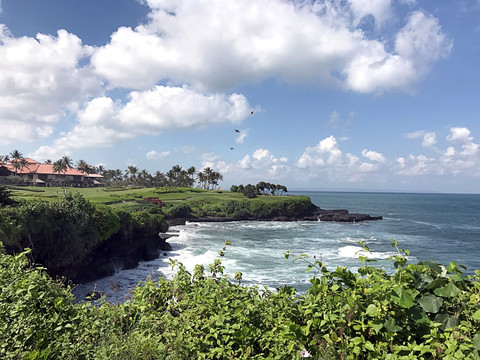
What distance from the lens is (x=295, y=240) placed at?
172 feet

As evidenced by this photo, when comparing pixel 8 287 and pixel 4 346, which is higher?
pixel 8 287

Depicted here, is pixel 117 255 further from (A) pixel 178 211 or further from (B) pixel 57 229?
(A) pixel 178 211

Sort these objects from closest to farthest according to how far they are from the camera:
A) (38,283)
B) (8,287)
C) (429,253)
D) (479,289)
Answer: (479,289)
(8,287)
(38,283)
(429,253)

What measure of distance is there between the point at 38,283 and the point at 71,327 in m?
1.25

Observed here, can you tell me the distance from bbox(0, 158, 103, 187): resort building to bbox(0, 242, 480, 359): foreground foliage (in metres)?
109

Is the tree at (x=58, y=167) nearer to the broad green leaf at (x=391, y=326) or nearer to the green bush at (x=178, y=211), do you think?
the green bush at (x=178, y=211)

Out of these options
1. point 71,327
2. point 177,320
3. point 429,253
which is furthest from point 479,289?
point 429,253

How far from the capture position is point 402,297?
3.14 m

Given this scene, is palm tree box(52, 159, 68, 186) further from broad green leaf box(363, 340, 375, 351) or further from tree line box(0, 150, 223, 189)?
broad green leaf box(363, 340, 375, 351)

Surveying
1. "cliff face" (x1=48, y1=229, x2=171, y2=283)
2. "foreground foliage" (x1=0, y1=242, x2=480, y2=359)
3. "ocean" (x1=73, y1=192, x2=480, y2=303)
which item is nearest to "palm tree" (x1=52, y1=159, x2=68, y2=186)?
"ocean" (x1=73, y1=192, x2=480, y2=303)

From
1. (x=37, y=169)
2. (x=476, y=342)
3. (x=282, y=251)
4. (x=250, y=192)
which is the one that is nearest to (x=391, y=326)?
(x=476, y=342)

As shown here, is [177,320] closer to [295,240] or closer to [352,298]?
[352,298]

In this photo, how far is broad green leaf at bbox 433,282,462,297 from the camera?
10.5ft

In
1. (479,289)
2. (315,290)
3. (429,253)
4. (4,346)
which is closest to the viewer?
(479,289)
